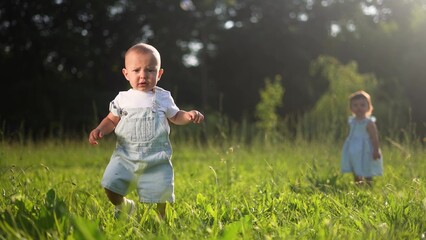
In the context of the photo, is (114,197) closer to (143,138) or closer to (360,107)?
(143,138)

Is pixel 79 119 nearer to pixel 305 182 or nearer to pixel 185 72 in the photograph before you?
pixel 185 72

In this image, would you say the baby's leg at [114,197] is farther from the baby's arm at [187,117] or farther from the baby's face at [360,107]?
the baby's face at [360,107]

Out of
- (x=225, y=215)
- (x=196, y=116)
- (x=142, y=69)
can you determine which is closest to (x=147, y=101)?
(x=142, y=69)

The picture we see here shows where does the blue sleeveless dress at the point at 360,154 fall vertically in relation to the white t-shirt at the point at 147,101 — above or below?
below

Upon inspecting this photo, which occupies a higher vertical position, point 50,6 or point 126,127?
point 50,6

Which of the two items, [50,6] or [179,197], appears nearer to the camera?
[179,197]

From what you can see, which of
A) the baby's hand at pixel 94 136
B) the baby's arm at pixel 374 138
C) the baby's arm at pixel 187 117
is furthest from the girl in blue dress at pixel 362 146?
the baby's hand at pixel 94 136

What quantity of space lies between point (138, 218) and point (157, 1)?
87.6ft

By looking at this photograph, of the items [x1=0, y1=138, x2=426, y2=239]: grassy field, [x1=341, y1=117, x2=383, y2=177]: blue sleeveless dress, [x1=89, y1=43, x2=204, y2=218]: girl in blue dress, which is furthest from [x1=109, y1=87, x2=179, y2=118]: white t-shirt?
[x1=341, y1=117, x2=383, y2=177]: blue sleeveless dress

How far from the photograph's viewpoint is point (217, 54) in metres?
33.8

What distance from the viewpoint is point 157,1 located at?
28922mm

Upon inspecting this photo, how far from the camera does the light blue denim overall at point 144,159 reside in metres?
3.26

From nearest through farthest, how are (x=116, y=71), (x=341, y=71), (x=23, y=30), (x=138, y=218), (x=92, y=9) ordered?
1. (x=138, y=218)
2. (x=341, y=71)
3. (x=23, y=30)
4. (x=92, y=9)
5. (x=116, y=71)

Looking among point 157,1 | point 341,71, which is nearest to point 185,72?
point 157,1
